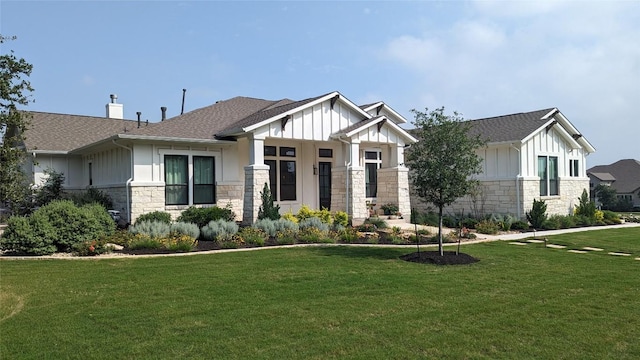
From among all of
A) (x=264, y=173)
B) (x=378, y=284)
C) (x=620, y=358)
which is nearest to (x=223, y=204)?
(x=264, y=173)

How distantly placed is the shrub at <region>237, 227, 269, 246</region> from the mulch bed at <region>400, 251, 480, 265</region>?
13.6 feet

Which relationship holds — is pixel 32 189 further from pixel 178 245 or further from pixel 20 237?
pixel 178 245

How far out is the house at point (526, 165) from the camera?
69.1ft

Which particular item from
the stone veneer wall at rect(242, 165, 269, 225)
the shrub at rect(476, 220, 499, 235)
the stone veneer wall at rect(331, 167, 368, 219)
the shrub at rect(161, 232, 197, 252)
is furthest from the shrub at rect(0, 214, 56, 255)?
the shrub at rect(476, 220, 499, 235)

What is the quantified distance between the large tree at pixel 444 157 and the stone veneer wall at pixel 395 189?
8.58 m

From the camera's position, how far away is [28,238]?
36.2 feet

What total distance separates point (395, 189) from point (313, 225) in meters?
5.79

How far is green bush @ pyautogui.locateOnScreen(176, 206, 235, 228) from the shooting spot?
15597mm

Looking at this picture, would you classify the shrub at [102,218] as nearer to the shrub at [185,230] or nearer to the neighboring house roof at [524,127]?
the shrub at [185,230]

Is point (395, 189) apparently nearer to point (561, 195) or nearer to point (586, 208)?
point (561, 195)

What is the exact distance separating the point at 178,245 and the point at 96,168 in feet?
32.5

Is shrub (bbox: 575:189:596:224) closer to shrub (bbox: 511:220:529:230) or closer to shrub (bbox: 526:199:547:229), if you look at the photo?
shrub (bbox: 526:199:547:229)

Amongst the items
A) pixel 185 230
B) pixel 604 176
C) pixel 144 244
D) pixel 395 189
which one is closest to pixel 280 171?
pixel 395 189

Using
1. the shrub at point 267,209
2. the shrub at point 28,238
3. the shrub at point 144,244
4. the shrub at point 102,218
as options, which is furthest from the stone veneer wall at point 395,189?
the shrub at point 28,238
